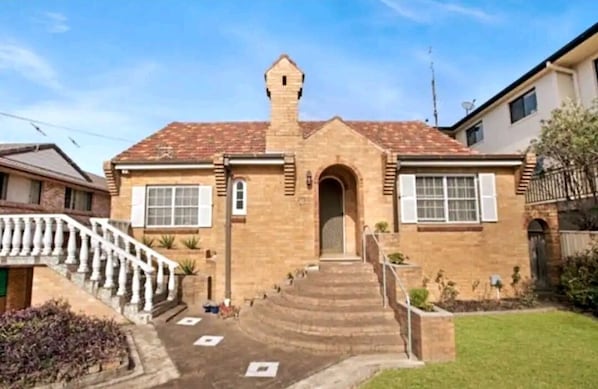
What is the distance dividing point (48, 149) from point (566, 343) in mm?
26713

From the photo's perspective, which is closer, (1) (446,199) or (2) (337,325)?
(2) (337,325)

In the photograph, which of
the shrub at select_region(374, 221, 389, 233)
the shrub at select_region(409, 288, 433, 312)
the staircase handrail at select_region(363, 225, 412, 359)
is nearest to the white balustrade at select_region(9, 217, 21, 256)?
the staircase handrail at select_region(363, 225, 412, 359)

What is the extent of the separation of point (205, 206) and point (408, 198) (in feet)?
25.0

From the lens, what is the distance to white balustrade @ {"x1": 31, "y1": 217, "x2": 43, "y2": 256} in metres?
8.34

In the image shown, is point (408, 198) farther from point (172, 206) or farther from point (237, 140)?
point (172, 206)

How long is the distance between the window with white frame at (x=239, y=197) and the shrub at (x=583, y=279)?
1055cm

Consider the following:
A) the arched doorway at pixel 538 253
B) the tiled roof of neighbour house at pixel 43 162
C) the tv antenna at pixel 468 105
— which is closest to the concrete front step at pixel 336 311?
the arched doorway at pixel 538 253

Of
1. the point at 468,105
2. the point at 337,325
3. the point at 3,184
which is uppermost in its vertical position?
the point at 468,105

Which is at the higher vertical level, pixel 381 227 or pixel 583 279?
pixel 381 227

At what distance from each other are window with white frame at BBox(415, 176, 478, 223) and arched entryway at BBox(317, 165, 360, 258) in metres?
2.42

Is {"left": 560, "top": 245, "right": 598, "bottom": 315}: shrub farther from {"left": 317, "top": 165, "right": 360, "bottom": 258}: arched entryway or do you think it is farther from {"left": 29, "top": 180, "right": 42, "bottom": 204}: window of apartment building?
{"left": 29, "top": 180, "right": 42, "bottom": 204}: window of apartment building

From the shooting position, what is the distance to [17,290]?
1005 centimetres

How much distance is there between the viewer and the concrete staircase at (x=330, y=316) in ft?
21.4

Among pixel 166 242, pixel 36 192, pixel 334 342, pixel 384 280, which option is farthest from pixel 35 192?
pixel 384 280
